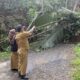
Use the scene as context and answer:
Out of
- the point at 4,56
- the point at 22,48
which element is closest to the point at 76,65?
the point at 22,48

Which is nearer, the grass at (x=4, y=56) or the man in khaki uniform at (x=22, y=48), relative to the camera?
the man in khaki uniform at (x=22, y=48)

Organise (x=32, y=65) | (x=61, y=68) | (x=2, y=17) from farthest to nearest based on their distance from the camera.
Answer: (x=2, y=17)
(x=32, y=65)
(x=61, y=68)

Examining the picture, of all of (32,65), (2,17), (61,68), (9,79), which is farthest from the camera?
(2,17)

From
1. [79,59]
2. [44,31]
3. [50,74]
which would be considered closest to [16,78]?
[50,74]

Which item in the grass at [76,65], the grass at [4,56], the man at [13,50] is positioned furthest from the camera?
the grass at [4,56]

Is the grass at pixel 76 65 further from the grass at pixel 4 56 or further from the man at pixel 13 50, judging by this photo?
the grass at pixel 4 56

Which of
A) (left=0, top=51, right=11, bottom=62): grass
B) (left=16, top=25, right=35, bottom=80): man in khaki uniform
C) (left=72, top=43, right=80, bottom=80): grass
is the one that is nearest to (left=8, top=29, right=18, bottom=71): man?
(left=16, top=25, right=35, bottom=80): man in khaki uniform

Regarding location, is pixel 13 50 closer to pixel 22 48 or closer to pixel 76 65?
pixel 22 48

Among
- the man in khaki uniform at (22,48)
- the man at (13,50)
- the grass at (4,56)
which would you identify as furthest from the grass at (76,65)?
the grass at (4,56)

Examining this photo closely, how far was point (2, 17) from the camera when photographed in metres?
14.1

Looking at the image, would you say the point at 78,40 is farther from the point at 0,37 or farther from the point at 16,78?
the point at 16,78

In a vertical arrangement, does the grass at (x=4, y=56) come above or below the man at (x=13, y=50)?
below

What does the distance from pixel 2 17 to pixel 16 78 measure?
620 centimetres

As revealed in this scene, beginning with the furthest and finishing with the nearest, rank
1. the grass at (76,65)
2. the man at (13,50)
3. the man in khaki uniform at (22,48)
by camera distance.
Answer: the man at (13,50)
the man in khaki uniform at (22,48)
the grass at (76,65)
